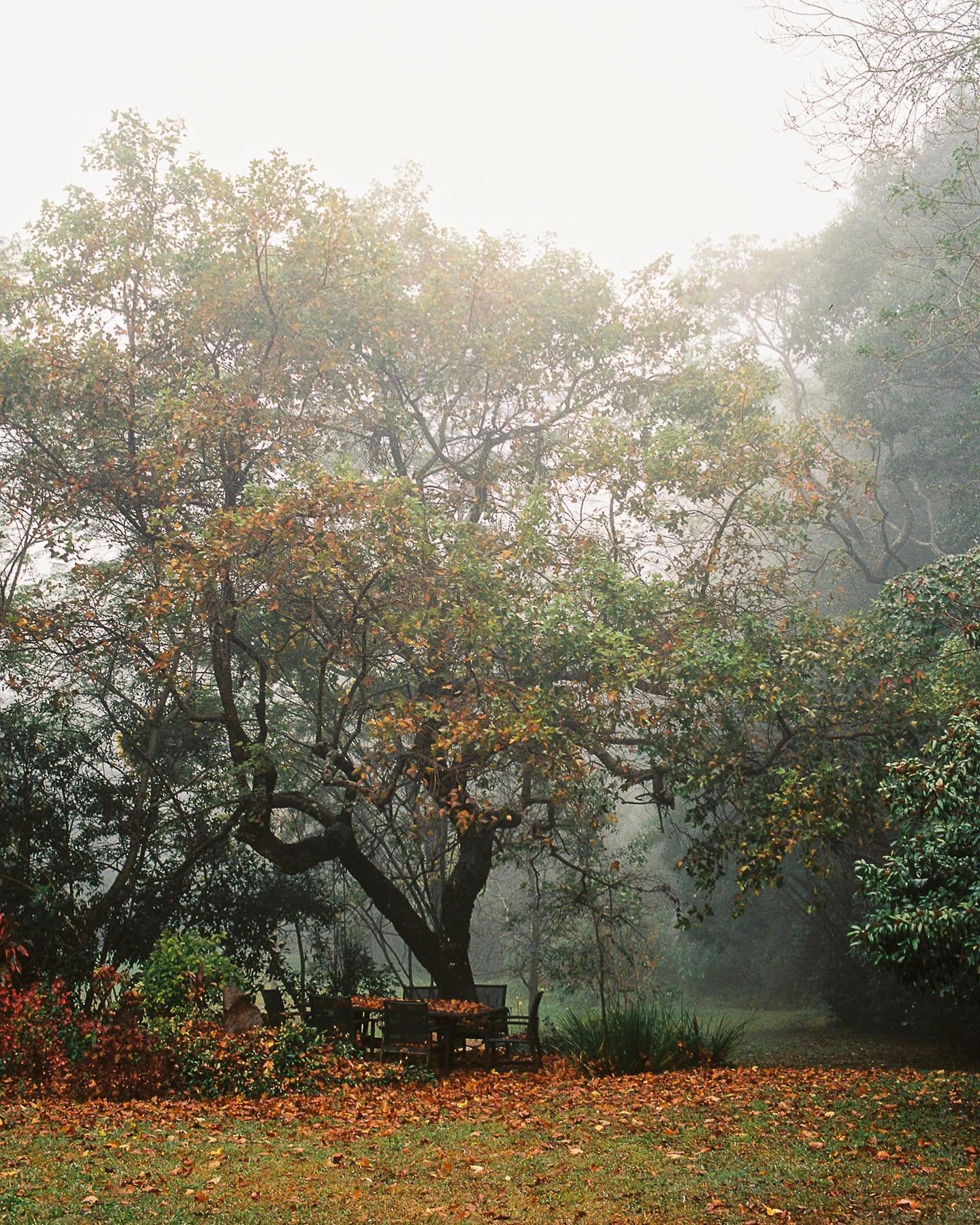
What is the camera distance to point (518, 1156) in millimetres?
6199

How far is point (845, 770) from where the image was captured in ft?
35.9

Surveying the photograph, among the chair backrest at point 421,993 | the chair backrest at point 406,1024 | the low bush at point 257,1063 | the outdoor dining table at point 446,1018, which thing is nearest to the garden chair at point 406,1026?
the chair backrest at point 406,1024

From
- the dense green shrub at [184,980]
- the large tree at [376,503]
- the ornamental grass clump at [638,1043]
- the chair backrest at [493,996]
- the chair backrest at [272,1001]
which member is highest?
the large tree at [376,503]

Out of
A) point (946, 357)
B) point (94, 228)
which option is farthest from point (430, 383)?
point (946, 357)

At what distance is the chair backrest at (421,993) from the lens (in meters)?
11.9

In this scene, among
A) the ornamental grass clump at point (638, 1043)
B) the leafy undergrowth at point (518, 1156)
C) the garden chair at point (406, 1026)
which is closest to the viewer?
the leafy undergrowth at point (518, 1156)

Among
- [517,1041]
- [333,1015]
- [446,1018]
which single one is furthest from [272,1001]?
[517,1041]

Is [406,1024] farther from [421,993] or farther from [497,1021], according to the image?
[421,993]

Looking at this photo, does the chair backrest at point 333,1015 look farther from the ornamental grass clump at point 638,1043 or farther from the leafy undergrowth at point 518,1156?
the ornamental grass clump at point 638,1043

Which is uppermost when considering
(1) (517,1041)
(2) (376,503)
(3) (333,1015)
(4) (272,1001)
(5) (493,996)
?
(2) (376,503)

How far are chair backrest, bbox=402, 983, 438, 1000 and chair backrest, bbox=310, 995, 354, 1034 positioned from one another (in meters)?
1.83

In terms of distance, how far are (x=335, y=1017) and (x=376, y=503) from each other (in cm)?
522

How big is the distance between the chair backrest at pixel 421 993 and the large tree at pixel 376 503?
0.32m

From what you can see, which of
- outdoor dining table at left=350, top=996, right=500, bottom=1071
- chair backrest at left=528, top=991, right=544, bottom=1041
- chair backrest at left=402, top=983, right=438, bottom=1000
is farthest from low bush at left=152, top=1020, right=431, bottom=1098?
chair backrest at left=402, top=983, right=438, bottom=1000
